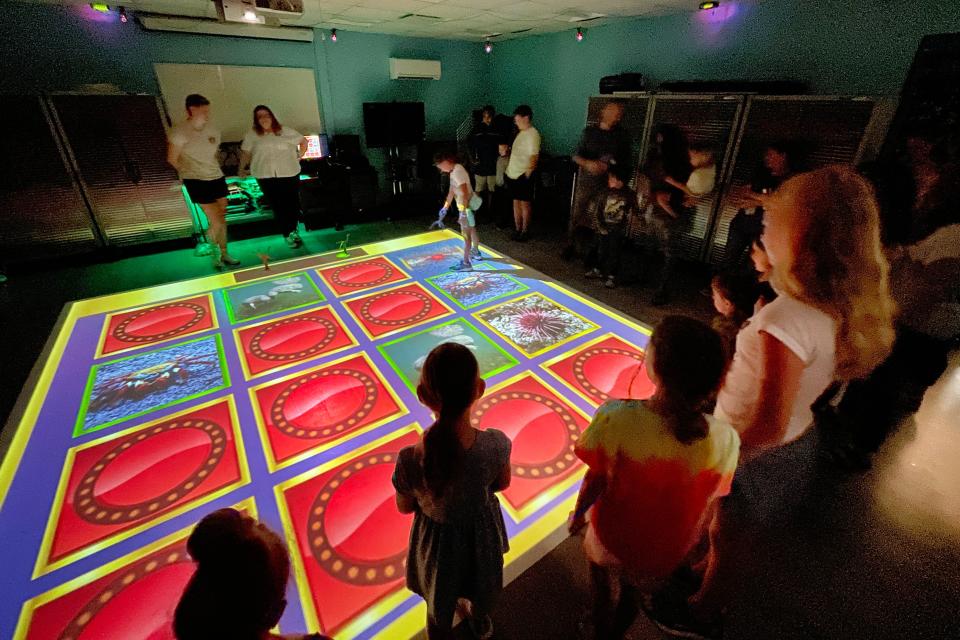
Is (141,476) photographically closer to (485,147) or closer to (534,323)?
(534,323)

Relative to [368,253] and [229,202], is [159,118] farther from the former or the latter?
[368,253]

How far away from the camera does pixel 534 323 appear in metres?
3.44

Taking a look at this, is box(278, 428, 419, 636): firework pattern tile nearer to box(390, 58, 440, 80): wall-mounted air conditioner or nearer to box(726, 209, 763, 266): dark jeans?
box(726, 209, 763, 266): dark jeans

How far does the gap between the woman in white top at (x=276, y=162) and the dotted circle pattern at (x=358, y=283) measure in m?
1.20

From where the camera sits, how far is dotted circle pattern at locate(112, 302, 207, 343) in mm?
3219

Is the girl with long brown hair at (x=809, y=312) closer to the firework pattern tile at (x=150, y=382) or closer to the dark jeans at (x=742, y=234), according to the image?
the dark jeans at (x=742, y=234)

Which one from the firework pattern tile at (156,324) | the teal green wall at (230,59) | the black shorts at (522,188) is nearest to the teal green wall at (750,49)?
the teal green wall at (230,59)

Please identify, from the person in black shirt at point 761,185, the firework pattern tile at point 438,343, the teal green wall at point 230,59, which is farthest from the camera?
the teal green wall at point 230,59

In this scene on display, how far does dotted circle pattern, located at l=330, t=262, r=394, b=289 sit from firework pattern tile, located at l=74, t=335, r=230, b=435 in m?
1.29

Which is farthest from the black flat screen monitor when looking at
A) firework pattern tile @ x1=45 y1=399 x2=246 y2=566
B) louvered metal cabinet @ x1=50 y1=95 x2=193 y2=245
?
firework pattern tile @ x1=45 y1=399 x2=246 y2=566

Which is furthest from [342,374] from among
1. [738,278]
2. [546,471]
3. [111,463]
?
[738,278]

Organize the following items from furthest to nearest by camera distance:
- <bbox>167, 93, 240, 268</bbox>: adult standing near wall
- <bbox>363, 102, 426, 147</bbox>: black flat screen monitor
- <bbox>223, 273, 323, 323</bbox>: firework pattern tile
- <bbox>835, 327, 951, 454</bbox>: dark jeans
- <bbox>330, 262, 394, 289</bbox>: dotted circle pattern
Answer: <bbox>363, 102, 426, 147</bbox>: black flat screen monitor → <bbox>330, 262, 394, 289</bbox>: dotted circle pattern → <bbox>167, 93, 240, 268</bbox>: adult standing near wall → <bbox>223, 273, 323, 323</bbox>: firework pattern tile → <bbox>835, 327, 951, 454</bbox>: dark jeans

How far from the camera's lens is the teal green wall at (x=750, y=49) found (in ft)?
11.0

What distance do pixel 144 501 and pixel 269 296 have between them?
2.20m
